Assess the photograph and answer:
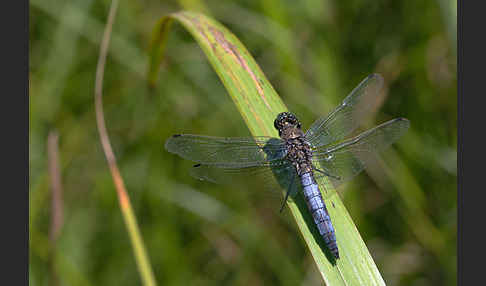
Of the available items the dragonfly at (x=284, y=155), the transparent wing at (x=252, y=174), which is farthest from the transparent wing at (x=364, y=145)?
the transparent wing at (x=252, y=174)

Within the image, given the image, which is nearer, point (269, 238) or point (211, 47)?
point (211, 47)

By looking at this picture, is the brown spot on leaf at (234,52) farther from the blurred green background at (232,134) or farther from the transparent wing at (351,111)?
the blurred green background at (232,134)

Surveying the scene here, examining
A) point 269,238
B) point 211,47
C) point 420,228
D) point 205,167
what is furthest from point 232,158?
point 420,228

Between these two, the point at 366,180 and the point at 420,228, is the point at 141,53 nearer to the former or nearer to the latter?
the point at 366,180

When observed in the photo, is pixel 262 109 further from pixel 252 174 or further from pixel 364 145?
pixel 364 145

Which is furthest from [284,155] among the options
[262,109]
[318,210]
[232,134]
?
[232,134]
